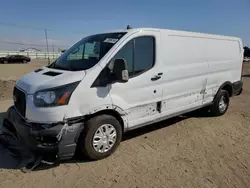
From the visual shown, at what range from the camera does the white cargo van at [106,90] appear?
3457 millimetres

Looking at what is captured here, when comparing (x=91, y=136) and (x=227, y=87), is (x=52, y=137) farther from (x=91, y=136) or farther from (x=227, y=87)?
(x=227, y=87)

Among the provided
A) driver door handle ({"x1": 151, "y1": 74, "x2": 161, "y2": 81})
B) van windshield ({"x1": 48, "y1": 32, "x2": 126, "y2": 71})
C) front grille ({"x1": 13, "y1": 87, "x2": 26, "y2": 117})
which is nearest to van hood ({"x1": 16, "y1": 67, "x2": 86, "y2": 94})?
front grille ({"x1": 13, "y1": 87, "x2": 26, "y2": 117})

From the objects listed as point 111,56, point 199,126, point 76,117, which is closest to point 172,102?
point 199,126

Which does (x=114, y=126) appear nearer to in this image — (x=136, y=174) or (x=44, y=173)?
(x=136, y=174)

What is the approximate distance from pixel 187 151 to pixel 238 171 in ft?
2.98

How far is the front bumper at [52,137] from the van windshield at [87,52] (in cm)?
99

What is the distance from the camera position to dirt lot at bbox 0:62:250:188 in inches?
129

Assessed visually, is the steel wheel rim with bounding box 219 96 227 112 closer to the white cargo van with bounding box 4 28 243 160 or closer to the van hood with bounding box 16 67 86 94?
the white cargo van with bounding box 4 28 243 160

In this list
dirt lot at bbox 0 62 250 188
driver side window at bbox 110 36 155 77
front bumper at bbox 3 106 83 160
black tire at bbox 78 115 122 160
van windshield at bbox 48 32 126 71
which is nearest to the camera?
dirt lot at bbox 0 62 250 188

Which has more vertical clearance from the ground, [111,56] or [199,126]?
[111,56]

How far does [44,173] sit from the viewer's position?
11.5ft

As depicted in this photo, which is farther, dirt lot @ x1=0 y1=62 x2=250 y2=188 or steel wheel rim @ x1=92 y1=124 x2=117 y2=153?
steel wheel rim @ x1=92 y1=124 x2=117 y2=153

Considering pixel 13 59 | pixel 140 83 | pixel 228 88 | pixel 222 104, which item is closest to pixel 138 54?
pixel 140 83

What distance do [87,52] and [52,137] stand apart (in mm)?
1686
